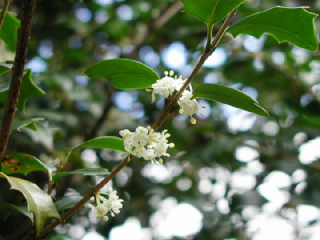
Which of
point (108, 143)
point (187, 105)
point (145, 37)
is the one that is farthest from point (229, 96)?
point (145, 37)

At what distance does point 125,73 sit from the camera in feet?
2.75

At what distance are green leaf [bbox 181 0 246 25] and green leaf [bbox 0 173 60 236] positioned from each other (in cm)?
48

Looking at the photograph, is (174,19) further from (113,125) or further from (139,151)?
(139,151)

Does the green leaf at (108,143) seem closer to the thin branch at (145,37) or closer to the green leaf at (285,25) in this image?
the green leaf at (285,25)

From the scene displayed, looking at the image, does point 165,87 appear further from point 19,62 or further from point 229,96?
point 19,62

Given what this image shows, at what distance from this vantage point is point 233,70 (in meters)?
2.62

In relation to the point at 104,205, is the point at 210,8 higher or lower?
higher

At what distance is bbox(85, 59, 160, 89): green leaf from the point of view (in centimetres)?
81

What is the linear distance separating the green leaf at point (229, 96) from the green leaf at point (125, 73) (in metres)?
0.11

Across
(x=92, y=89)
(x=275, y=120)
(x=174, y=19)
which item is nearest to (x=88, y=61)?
(x=92, y=89)

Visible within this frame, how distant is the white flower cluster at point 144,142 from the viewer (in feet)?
2.53

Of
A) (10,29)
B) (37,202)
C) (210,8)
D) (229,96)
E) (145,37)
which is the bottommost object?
(37,202)

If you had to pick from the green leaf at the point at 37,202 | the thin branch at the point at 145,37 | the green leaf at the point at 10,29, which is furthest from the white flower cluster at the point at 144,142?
the thin branch at the point at 145,37

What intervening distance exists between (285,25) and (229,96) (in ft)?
0.65
